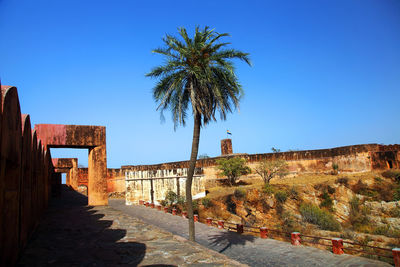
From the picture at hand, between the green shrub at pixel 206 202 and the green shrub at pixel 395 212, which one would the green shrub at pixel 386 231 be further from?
the green shrub at pixel 206 202

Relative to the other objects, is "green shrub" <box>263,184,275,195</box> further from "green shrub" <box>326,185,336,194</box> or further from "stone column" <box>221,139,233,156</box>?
"stone column" <box>221,139,233,156</box>

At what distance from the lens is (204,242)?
40.7 ft

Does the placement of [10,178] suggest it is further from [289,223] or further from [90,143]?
[289,223]

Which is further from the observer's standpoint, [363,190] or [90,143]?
[363,190]

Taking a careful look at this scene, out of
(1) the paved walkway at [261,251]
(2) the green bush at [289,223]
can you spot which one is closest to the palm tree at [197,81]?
(1) the paved walkway at [261,251]

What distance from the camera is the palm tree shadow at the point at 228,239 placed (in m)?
12.2

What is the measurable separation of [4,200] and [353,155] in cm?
2575

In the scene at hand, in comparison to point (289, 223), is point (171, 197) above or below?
above

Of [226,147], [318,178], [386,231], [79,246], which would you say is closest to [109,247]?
[79,246]

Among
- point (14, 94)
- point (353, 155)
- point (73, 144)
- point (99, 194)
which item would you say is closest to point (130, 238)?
point (14, 94)

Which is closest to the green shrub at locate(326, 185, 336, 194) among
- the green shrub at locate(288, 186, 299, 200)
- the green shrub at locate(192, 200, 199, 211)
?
the green shrub at locate(288, 186, 299, 200)

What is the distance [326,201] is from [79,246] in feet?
65.8

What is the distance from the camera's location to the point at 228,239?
1286 centimetres

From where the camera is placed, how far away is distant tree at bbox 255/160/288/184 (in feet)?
83.9
